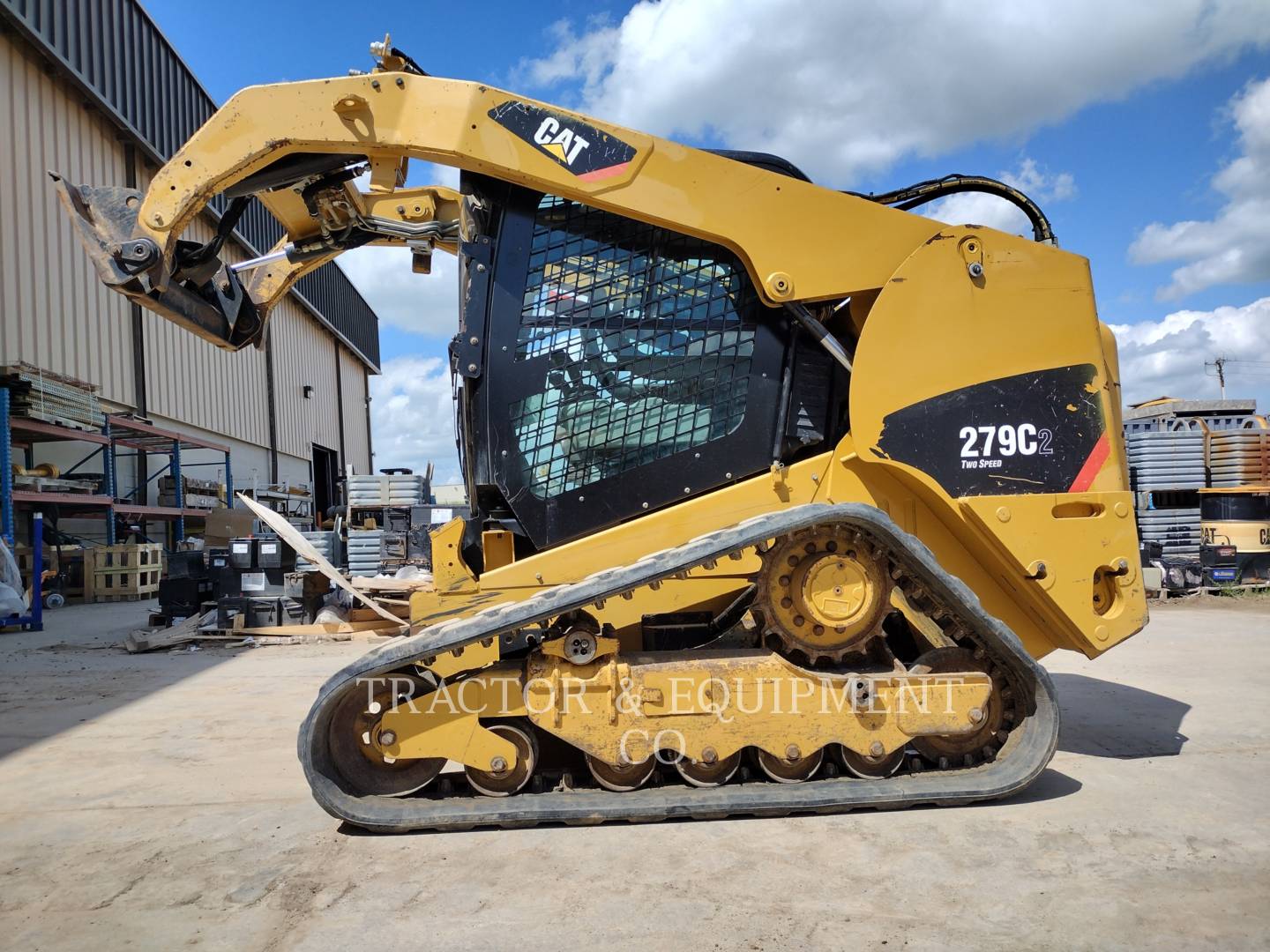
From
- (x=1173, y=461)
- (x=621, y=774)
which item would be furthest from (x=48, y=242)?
(x=1173, y=461)

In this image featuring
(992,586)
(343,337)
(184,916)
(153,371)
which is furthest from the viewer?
(343,337)

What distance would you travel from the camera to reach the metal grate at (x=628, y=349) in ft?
11.4

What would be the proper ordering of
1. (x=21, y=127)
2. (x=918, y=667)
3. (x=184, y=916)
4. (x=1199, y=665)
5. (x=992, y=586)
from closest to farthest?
(x=184, y=916)
(x=918, y=667)
(x=992, y=586)
(x=1199, y=665)
(x=21, y=127)

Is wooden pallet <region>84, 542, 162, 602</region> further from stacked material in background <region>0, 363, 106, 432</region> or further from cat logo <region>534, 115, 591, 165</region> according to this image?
cat logo <region>534, 115, 591, 165</region>

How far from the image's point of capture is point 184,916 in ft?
7.97

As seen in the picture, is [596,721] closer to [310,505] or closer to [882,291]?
[882,291]

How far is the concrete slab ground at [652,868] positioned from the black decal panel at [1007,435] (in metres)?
1.32

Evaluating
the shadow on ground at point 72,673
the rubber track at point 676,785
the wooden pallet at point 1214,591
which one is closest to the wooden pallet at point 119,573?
the shadow on ground at point 72,673

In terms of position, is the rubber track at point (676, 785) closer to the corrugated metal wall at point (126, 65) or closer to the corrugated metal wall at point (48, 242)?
the corrugated metal wall at point (48, 242)

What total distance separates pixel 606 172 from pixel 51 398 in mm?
13506

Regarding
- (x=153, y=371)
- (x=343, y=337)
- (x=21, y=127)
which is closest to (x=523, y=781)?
(x=21, y=127)

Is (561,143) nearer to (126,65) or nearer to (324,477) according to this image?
(126,65)

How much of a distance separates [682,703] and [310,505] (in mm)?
28062

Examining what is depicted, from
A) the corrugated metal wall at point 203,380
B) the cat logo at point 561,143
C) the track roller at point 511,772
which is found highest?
the corrugated metal wall at point 203,380
